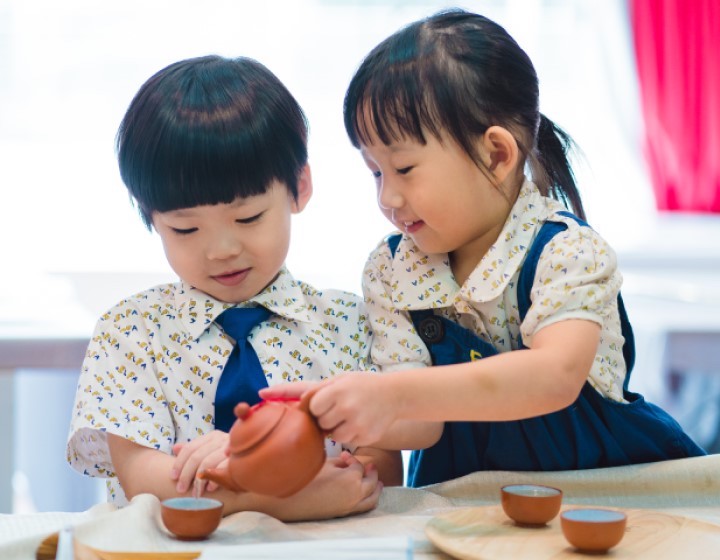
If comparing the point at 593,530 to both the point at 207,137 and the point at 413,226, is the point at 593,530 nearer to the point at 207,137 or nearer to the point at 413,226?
the point at 413,226

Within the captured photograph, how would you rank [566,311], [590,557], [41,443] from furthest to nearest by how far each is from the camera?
[41,443]
[566,311]
[590,557]

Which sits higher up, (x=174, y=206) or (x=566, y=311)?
(x=174, y=206)

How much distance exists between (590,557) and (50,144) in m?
2.58

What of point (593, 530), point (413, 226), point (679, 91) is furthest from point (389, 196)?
point (679, 91)

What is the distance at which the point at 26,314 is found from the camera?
2.66 m

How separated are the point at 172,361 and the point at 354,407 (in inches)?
14.5

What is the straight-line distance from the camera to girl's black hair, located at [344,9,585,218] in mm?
1235

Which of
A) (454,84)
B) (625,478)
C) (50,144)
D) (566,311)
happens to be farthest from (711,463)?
(50,144)

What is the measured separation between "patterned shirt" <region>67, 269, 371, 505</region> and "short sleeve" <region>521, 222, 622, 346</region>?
0.28 metres

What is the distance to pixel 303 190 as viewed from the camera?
133cm

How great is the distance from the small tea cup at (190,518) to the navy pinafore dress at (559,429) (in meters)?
0.41

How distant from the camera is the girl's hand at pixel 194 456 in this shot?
1.13m

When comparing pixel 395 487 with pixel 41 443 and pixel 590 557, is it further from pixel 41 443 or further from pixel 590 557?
pixel 41 443

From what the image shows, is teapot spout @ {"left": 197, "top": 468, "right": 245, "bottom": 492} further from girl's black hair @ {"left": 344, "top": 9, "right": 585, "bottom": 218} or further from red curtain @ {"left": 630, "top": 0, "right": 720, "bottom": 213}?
red curtain @ {"left": 630, "top": 0, "right": 720, "bottom": 213}
